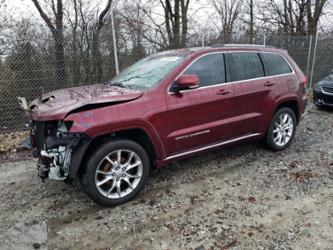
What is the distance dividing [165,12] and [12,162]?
35.3 feet

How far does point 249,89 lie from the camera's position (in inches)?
180

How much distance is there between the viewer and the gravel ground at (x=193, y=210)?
9.71 ft

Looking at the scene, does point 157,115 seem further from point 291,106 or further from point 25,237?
point 291,106

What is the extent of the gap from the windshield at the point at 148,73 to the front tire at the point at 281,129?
2.05 m

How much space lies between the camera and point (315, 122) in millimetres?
7238

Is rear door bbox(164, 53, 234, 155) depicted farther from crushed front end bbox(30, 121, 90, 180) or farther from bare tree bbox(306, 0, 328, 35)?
bare tree bbox(306, 0, 328, 35)

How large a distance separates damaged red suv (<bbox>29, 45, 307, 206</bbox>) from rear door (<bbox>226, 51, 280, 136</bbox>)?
0.05 feet

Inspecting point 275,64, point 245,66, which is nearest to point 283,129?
point 275,64

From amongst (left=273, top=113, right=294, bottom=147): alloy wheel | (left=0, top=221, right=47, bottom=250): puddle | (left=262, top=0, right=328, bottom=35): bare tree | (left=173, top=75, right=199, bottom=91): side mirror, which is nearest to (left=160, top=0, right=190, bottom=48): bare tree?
(left=262, top=0, right=328, bottom=35): bare tree

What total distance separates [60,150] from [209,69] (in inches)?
88.7

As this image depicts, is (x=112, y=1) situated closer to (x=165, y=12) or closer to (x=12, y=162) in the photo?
(x=165, y=12)

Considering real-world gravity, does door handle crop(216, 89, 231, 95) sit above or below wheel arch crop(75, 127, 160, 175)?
above

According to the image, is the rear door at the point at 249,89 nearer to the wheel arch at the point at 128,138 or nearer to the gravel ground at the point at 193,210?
the gravel ground at the point at 193,210

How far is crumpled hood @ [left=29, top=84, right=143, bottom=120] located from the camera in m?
3.27
